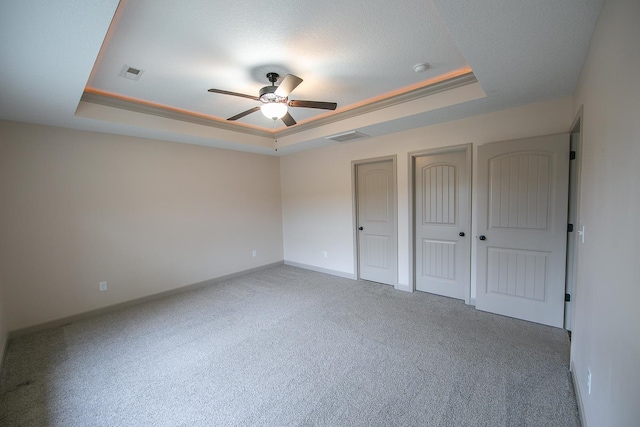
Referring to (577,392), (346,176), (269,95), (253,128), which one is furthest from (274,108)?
(577,392)

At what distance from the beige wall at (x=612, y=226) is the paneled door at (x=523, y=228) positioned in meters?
1.12

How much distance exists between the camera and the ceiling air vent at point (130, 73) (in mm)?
2361

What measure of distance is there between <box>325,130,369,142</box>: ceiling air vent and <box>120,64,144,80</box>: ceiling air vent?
2470 mm

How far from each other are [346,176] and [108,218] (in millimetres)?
3560

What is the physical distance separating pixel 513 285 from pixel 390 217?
1.80 metres

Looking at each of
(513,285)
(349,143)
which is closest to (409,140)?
(349,143)

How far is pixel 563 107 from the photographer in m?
2.73

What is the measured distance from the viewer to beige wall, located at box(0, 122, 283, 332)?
2943mm

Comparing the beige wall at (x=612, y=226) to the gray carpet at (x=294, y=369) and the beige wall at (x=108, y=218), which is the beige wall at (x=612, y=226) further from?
the beige wall at (x=108, y=218)

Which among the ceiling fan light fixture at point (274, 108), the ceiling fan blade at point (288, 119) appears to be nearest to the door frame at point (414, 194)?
the ceiling fan blade at point (288, 119)

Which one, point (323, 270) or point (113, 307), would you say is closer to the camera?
point (113, 307)

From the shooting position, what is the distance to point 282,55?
2244mm

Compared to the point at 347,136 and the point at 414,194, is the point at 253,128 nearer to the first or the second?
the point at 347,136

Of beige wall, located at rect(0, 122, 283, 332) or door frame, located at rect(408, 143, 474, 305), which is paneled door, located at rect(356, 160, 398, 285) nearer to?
door frame, located at rect(408, 143, 474, 305)
